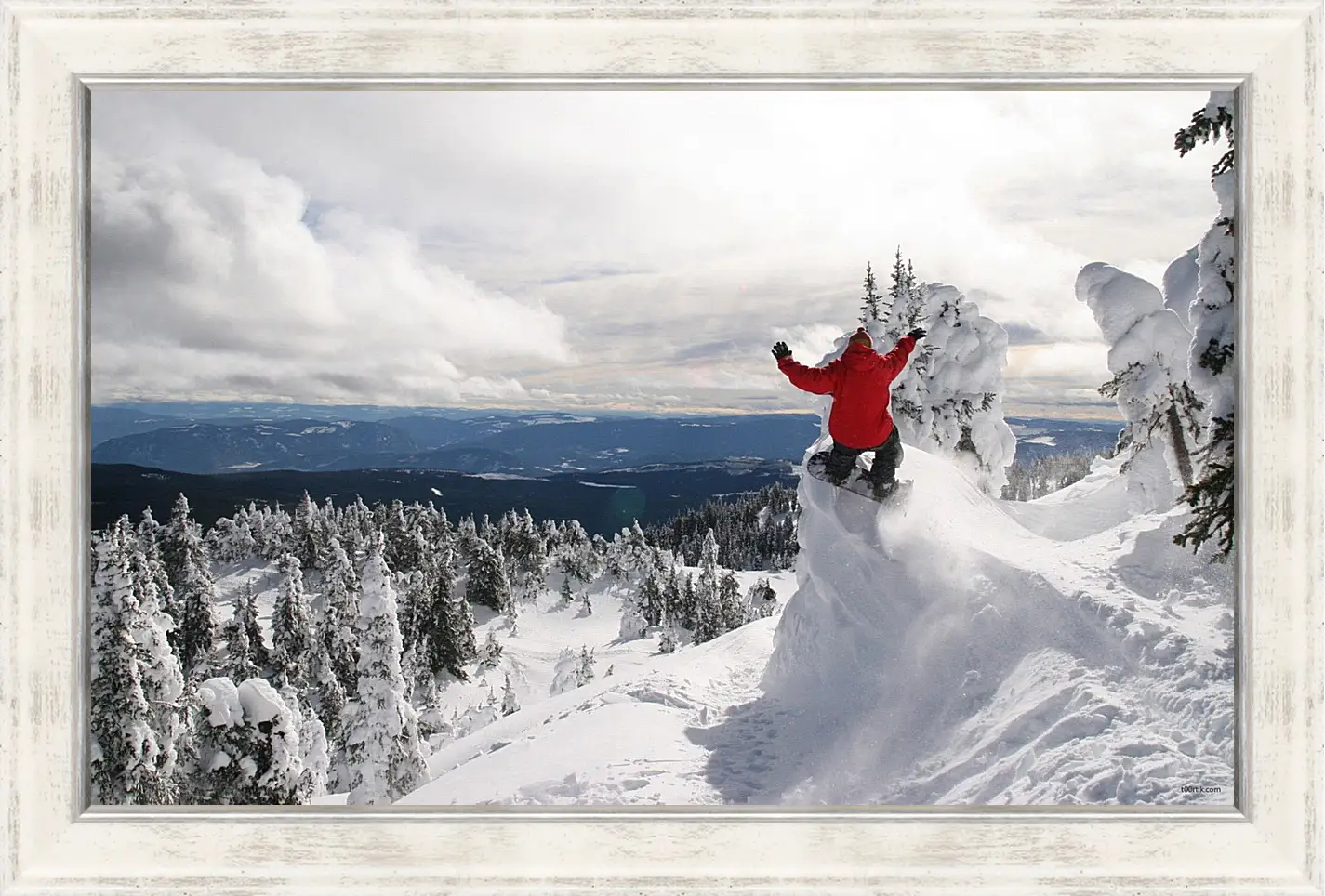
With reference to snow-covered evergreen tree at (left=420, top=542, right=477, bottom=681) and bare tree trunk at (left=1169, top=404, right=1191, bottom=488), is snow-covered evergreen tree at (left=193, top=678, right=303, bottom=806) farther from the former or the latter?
snow-covered evergreen tree at (left=420, top=542, right=477, bottom=681)

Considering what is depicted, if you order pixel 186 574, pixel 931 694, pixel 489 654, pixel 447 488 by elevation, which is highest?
pixel 447 488

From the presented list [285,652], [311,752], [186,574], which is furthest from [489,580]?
[186,574]

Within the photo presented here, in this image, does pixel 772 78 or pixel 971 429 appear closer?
pixel 772 78

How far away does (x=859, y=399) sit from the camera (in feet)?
16.9

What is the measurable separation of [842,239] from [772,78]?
145 cm

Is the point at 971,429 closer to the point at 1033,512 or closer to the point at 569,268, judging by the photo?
the point at 1033,512

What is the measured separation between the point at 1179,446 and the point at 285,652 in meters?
20.2

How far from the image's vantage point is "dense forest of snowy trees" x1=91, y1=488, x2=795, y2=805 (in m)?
5.45

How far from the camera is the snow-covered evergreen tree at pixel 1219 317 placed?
15.4 ft

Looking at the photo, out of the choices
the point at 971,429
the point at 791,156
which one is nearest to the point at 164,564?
the point at 791,156

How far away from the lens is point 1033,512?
724cm

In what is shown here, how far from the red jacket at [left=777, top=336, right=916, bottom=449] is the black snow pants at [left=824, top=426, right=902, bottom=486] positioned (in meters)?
0.11

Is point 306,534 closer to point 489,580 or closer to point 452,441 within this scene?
point 452,441

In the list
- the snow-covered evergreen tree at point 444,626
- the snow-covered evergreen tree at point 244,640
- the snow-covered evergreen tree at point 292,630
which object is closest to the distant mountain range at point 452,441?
the snow-covered evergreen tree at point 244,640
